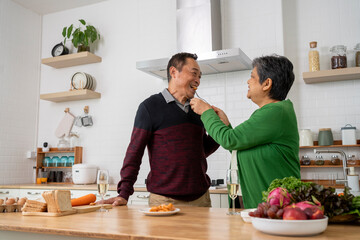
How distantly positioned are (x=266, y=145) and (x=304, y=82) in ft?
7.68

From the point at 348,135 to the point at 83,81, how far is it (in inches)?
122

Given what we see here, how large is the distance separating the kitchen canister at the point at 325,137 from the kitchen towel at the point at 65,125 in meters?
3.04

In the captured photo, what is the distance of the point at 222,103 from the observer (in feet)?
12.8

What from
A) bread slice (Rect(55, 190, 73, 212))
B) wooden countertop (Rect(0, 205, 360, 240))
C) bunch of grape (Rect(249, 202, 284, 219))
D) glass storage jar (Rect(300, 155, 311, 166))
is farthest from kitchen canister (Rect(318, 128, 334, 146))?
bread slice (Rect(55, 190, 73, 212))

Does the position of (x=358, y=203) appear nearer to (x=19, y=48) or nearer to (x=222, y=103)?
(x=222, y=103)

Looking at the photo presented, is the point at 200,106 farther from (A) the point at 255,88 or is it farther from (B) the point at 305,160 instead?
(B) the point at 305,160

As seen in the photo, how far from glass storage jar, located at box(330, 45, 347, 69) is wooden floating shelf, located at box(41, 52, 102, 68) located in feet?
9.15

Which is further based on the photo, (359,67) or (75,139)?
(75,139)

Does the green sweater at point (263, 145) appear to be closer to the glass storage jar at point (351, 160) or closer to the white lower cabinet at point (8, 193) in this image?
the glass storage jar at point (351, 160)

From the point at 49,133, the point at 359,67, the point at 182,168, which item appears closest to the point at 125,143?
the point at 49,133

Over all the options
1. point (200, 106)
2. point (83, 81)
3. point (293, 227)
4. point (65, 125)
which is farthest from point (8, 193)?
point (293, 227)

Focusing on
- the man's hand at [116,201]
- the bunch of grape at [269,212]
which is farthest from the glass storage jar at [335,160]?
the bunch of grape at [269,212]

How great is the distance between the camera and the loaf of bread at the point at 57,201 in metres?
1.54

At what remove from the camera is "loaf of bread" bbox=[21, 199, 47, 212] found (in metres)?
1.60
